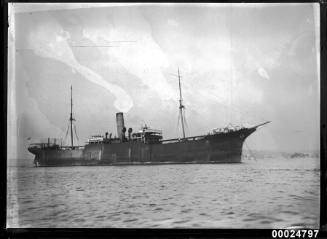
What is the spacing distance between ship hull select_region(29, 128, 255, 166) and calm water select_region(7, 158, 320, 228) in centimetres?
9

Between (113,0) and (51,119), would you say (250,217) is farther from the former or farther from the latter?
(113,0)

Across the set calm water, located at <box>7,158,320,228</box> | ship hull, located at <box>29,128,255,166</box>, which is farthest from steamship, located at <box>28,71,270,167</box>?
calm water, located at <box>7,158,320,228</box>

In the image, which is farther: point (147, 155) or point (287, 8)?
point (147, 155)

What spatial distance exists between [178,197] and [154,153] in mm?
496

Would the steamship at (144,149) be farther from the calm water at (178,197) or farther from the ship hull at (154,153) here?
the calm water at (178,197)

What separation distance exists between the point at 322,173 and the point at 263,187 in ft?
1.79

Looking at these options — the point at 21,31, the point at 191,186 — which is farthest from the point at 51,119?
the point at 191,186

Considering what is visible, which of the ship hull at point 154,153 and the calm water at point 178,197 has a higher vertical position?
the ship hull at point 154,153

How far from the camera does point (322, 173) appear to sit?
3.21m

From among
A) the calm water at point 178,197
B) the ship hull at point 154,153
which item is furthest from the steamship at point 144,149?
the calm water at point 178,197

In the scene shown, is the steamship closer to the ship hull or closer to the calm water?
the ship hull

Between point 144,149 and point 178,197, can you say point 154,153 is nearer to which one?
point 144,149

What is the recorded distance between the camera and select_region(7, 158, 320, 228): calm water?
10.5 ft

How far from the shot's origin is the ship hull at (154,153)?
334 centimetres
